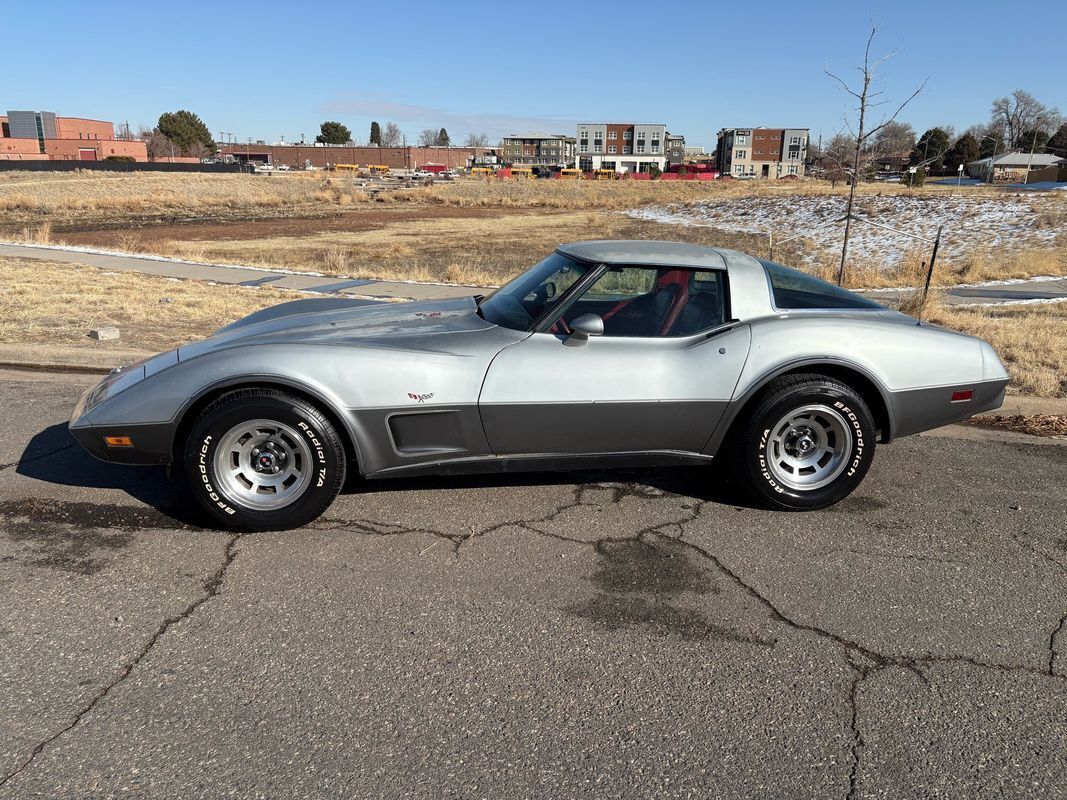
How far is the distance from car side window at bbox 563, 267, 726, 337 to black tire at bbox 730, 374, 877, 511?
0.53 m

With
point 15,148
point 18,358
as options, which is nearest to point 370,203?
point 18,358

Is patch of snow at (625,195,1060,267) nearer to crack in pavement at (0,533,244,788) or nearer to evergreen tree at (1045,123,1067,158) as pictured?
crack in pavement at (0,533,244,788)

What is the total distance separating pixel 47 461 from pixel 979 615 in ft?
16.3

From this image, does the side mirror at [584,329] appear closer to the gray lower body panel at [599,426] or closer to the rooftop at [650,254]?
the gray lower body panel at [599,426]

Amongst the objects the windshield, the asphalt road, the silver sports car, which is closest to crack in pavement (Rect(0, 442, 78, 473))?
the asphalt road

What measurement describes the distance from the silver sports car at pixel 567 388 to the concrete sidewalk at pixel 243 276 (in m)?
6.89

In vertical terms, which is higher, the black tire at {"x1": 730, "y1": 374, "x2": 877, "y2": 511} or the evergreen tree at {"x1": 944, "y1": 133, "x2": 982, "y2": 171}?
the evergreen tree at {"x1": 944, "y1": 133, "x2": 982, "y2": 171}

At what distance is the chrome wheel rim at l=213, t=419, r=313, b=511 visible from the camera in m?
3.71

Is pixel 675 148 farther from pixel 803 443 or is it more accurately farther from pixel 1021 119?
pixel 803 443

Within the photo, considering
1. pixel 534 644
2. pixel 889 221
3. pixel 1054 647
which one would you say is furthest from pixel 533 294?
pixel 889 221

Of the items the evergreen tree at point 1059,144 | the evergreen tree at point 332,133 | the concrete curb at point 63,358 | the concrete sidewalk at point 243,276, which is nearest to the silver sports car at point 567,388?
the concrete curb at point 63,358

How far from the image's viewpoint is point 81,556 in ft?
11.6

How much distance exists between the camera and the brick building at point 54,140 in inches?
4080

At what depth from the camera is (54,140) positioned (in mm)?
110062
